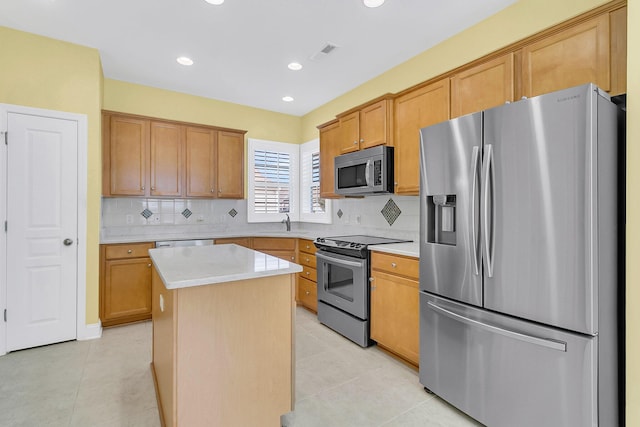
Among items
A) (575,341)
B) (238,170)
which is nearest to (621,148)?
(575,341)

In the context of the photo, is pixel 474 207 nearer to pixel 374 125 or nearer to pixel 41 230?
pixel 374 125

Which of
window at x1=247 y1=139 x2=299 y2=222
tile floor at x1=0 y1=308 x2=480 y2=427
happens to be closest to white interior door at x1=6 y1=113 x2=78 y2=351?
tile floor at x1=0 y1=308 x2=480 y2=427

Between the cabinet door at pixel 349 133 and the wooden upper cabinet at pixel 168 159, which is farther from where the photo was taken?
the wooden upper cabinet at pixel 168 159

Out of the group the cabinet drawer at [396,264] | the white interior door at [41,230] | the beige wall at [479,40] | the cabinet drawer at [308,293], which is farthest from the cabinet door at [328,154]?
the white interior door at [41,230]

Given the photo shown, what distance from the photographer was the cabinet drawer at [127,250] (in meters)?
3.43

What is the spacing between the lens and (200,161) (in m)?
4.24

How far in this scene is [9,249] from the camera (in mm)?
2885

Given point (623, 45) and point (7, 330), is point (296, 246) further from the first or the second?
point (623, 45)

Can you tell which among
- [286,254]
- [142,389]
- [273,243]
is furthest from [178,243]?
[142,389]

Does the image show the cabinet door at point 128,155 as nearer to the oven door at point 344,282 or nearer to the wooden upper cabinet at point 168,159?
the wooden upper cabinet at point 168,159

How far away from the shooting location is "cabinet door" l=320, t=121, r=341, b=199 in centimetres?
396

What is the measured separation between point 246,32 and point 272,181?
2512mm

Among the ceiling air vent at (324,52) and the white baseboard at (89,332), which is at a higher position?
the ceiling air vent at (324,52)

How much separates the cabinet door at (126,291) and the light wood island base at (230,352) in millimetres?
1985
